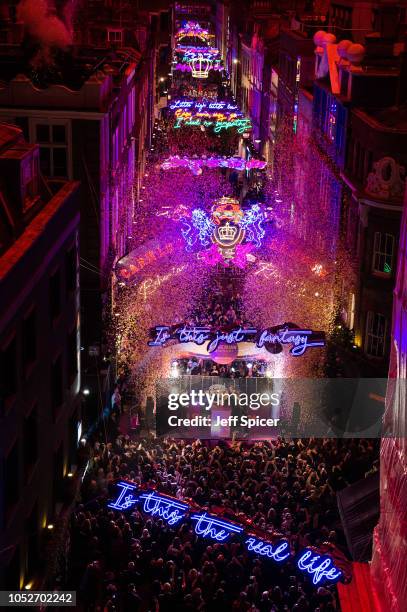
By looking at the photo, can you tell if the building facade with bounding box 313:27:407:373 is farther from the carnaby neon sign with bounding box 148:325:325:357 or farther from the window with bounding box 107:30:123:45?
the window with bounding box 107:30:123:45

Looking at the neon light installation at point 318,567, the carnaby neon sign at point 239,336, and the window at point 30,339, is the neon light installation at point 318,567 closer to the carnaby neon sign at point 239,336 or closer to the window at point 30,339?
the window at point 30,339

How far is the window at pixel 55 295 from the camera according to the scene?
2138 cm

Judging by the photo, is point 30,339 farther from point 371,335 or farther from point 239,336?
point 371,335

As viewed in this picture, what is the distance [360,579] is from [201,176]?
123 ft

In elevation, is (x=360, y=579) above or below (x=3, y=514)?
below

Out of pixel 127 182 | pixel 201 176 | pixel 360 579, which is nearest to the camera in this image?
pixel 360 579

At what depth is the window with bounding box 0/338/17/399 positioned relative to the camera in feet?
55.7

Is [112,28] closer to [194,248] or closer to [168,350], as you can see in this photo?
[194,248]

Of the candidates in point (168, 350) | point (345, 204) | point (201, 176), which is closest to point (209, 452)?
point (168, 350)

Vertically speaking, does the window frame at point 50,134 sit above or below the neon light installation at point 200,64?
above

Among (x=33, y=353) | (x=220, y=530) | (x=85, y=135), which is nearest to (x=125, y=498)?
(x=220, y=530)

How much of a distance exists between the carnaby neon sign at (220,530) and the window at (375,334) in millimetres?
12025

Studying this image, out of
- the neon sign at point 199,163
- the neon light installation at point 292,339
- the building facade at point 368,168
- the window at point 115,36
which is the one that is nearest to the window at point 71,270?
the neon light installation at point 292,339

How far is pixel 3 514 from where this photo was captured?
16906 mm
